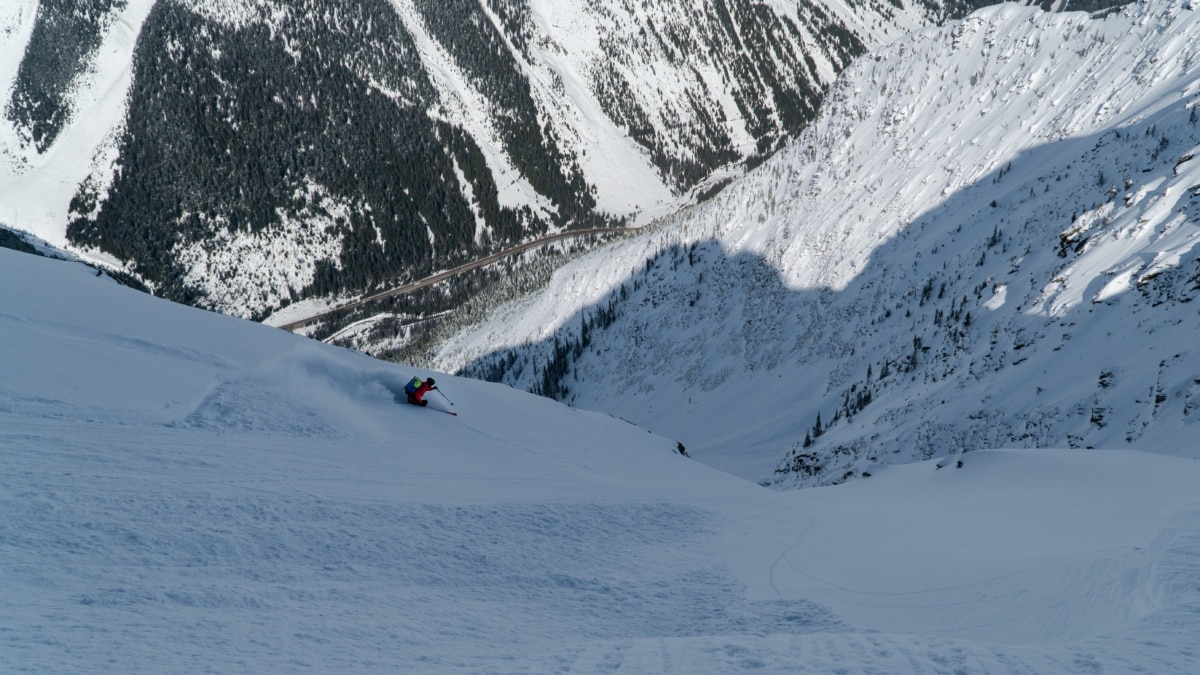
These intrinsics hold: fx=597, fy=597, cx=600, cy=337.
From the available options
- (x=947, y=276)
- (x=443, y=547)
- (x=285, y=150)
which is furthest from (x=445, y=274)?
(x=443, y=547)

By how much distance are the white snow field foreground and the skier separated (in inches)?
48.3

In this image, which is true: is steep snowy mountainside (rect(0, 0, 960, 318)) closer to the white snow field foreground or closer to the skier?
the skier

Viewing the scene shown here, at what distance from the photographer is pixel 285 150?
164125mm

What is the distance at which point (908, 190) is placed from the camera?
52.3m

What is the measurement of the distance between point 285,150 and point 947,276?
17223 cm

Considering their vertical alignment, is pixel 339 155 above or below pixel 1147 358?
above

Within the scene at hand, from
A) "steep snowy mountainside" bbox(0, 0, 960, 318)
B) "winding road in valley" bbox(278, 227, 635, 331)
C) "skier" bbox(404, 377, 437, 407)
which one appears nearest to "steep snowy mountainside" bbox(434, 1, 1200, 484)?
"skier" bbox(404, 377, 437, 407)

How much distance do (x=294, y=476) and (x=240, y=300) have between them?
15972cm

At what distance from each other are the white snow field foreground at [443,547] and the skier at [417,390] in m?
1.23

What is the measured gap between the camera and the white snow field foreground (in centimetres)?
484

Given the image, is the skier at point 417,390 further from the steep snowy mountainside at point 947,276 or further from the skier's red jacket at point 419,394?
the steep snowy mountainside at point 947,276

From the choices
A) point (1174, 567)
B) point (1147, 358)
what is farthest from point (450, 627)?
point (1147, 358)

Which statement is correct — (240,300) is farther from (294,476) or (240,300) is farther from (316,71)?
(294,476)

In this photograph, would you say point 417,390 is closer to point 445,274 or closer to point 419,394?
point 419,394
